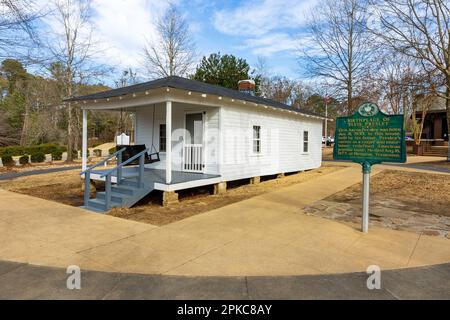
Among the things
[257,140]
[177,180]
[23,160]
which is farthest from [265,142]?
[23,160]

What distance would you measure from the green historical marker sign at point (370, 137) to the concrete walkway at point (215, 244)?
4.51ft

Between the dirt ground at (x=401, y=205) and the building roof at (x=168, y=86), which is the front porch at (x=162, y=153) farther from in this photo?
the dirt ground at (x=401, y=205)

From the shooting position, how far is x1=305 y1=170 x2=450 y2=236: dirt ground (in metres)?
5.85

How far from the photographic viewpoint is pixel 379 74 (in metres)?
20.7

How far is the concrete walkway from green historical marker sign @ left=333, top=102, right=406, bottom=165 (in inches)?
54.1

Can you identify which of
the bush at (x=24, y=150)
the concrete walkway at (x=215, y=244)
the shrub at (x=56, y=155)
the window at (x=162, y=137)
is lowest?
the concrete walkway at (x=215, y=244)

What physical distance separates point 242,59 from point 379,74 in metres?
11.7

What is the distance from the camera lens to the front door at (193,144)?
972cm

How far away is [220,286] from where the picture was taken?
3240 mm

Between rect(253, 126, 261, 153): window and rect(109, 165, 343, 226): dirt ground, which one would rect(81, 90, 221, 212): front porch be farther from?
rect(253, 126, 261, 153): window

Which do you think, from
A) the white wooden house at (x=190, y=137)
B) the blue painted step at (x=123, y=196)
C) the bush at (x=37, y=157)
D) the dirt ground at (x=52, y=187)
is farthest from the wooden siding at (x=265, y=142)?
the bush at (x=37, y=157)
